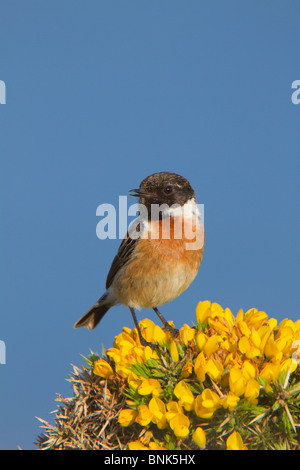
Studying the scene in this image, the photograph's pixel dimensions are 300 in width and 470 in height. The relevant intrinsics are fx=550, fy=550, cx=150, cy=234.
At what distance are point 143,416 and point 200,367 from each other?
494 millimetres

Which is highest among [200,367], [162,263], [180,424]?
[162,263]

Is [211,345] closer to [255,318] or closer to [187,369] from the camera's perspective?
[187,369]

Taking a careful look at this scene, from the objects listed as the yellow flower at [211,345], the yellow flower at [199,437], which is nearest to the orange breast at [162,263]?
the yellow flower at [211,345]

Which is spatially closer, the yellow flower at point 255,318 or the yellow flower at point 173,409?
the yellow flower at point 173,409

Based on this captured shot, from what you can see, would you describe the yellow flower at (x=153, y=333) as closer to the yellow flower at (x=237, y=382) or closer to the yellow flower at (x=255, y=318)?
the yellow flower at (x=255, y=318)

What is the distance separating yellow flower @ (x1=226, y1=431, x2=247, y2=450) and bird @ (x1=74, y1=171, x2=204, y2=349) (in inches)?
96.4

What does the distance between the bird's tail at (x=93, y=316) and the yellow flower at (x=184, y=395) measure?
3.18m

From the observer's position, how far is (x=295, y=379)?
380 centimetres

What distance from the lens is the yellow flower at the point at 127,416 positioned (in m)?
3.74

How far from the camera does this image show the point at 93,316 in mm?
6809

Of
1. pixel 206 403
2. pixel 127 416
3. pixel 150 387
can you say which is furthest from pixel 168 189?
pixel 206 403
